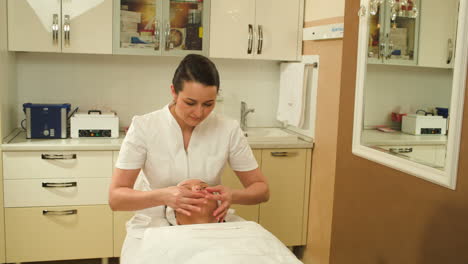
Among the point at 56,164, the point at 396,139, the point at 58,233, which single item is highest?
the point at 396,139

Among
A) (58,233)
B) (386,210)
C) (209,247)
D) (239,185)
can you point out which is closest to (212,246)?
(209,247)

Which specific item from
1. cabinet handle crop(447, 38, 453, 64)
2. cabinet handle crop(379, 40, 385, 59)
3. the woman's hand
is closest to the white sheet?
the woman's hand

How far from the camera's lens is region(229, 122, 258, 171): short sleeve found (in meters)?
2.10

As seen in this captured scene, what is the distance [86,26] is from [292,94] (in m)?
1.52

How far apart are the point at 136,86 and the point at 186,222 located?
6.50 feet

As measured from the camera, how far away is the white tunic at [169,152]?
1.95 metres

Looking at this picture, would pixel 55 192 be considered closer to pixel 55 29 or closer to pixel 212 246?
pixel 55 29

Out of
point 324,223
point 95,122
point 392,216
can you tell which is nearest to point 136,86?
point 95,122

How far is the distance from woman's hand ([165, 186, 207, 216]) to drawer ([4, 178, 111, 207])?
142cm

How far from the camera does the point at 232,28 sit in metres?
3.34

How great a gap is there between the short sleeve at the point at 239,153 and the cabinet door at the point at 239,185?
109cm

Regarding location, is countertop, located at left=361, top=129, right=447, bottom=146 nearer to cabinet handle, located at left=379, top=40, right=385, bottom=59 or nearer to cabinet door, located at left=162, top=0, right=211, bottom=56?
cabinet handle, located at left=379, top=40, right=385, bottom=59

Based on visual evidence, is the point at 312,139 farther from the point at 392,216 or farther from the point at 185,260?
the point at 185,260

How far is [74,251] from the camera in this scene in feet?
10.1
